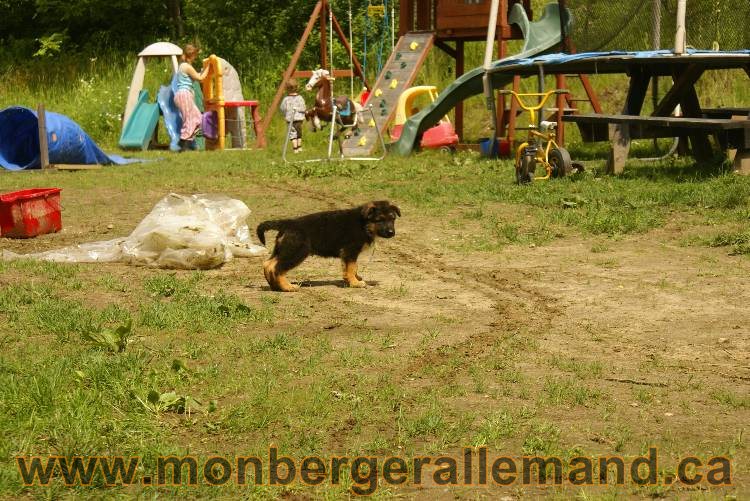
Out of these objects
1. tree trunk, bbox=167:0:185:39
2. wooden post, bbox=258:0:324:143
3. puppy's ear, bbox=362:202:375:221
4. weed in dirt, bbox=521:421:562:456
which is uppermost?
tree trunk, bbox=167:0:185:39

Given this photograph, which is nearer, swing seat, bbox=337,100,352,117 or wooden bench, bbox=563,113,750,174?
wooden bench, bbox=563,113,750,174

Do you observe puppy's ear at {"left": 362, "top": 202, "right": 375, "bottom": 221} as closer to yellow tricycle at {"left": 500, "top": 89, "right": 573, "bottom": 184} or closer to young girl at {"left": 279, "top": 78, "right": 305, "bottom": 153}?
yellow tricycle at {"left": 500, "top": 89, "right": 573, "bottom": 184}

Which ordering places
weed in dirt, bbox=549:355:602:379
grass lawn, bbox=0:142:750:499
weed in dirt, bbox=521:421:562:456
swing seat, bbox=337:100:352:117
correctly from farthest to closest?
swing seat, bbox=337:100:352:117, weed in dirt, bbox=549:355:602:379, grass lawn, bbox=0:142:750:499, weed in dirt, bbox=521:421:562:456

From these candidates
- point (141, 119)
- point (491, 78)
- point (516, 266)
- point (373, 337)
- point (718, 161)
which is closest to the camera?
point (373, 337)

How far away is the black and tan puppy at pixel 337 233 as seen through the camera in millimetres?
8461

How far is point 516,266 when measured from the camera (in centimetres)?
925

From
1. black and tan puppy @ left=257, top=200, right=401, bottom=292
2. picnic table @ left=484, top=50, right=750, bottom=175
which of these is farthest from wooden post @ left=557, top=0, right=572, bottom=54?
black and tan puppy @ left=257, top=200, right=401, bottom=292

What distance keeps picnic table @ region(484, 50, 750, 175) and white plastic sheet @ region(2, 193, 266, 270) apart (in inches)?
222

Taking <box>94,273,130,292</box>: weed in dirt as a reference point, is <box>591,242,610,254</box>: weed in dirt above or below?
below

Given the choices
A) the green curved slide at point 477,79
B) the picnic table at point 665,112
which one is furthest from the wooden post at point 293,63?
the picnic table at point 665,112

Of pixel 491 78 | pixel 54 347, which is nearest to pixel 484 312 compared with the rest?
pixel 54 347

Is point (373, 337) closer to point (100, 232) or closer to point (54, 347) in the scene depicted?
point (54, 347)

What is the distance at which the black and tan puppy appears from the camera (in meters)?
8.46

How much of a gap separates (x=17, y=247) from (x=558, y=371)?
6.49 meters
